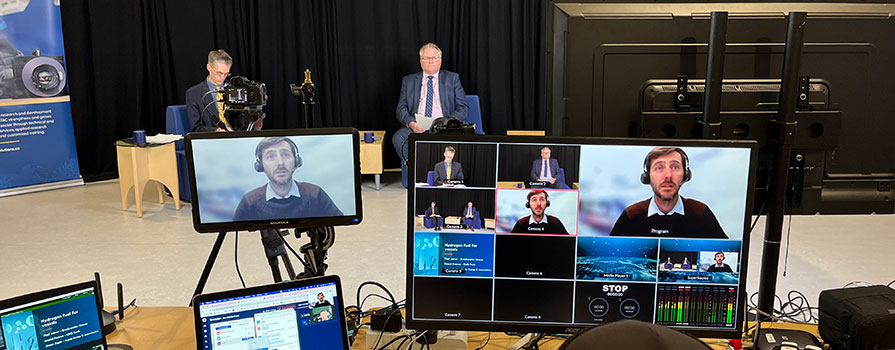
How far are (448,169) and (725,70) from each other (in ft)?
2.18

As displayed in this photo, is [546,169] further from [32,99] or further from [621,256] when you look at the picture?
[32,99]

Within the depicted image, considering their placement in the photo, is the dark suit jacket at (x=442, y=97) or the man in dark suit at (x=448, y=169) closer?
the man in dark suit at (x=448, y=169)

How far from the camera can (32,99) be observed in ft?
20.3

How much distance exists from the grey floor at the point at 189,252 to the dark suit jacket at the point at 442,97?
98 centimetres

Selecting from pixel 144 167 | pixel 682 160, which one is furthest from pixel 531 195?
pixel 144 167

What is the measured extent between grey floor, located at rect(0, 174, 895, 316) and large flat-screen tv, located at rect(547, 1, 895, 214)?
1.97 metres

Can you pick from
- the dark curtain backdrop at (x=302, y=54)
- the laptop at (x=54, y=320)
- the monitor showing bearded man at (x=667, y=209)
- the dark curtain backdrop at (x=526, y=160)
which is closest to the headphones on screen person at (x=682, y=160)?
the monitor showing bearded man at (x=667, y=209)

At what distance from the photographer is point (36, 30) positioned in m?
6.16

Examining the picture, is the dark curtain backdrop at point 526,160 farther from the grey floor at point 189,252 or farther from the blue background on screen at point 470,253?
the grey floor at point 189,252

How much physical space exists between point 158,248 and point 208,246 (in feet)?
0.94

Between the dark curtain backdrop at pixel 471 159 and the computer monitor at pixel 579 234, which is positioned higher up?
the dark curtain backdrop at pixel 471 159

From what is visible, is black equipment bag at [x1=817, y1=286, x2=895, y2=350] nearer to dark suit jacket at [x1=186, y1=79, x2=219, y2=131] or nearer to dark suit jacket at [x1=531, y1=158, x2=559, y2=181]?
dark suit jacket at [x1=531, y1=158, x2=559, y2=181]

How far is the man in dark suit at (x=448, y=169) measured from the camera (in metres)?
1.52

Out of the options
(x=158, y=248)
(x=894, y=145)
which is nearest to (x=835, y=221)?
(x=894, y=145)
